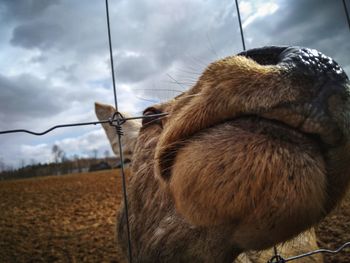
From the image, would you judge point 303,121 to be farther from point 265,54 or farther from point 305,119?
point 265,54

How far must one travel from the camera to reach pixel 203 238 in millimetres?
2059

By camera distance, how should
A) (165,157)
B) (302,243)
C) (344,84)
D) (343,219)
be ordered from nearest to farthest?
(344,84)
(165,157)
(302,243)
(343,219)

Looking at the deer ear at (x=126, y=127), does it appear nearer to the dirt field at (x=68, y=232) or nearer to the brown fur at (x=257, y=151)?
the brown fur at (x=257, y=151)

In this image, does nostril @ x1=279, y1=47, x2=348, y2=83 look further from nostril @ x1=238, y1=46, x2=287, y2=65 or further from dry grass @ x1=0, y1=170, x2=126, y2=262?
dry grass @ x1=0, y1=170, x2=126, y2=262

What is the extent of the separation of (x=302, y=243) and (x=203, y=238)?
2.30 metres

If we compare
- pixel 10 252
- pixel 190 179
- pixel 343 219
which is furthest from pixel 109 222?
pixel 190 179

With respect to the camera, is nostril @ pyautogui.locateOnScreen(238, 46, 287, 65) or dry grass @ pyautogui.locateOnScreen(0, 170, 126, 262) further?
dry grass @ pyautogui.locateOnScreen(0, 170, 126, 262)

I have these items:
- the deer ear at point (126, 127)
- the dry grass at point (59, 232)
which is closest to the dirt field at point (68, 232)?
the dry grass at point (59, 232)

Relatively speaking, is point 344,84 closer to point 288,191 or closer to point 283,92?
point 283,92

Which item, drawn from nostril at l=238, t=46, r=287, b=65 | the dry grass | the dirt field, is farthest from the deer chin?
the dry grass

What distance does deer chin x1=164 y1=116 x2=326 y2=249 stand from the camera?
3.82ft

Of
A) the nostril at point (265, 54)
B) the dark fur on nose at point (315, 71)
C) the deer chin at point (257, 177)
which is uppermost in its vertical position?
the nostril at point (265, 54)

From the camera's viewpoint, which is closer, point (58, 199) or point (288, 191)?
point (288, 191)

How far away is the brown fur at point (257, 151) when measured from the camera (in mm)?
1178
